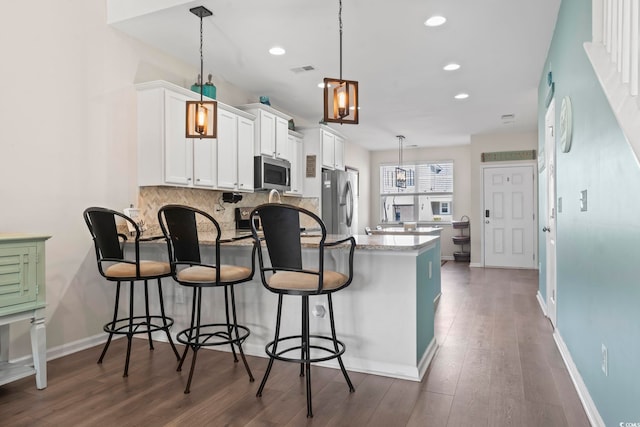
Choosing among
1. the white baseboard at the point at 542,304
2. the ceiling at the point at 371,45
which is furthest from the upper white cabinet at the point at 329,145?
the white baseboard at the point at 542,304

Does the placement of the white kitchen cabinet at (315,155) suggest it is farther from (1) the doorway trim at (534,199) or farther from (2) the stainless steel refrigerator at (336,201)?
(1) the doorway trim at (534,199)

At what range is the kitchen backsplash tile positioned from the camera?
3803 millimetres

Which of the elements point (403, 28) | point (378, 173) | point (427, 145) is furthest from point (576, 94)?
point (378, 173)

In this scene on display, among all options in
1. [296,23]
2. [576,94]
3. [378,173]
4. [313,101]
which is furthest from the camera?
[378,173]

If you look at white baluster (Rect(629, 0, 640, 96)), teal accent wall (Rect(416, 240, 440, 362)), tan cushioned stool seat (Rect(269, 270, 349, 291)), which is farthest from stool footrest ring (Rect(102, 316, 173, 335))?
white baluster (Rect(629, 0, 640, 96))

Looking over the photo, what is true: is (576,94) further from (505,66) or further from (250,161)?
(250,161)

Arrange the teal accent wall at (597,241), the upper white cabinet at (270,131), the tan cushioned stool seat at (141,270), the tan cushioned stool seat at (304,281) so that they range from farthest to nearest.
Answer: the upper white cabinet at (270,131) → the tan cushioned stool seat at (141,270) → the tan cushioned stool seat at (304,281) → the teal accent wall at (597,241)

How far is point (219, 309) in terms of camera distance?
126 inches

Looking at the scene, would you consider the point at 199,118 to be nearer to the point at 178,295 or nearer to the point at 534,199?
the point at 178,295

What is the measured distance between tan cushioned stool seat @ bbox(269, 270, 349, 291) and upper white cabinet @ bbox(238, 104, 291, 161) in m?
2.88

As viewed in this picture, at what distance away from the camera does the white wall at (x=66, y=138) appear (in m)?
2.80

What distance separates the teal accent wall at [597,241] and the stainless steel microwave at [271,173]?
3.08 meters

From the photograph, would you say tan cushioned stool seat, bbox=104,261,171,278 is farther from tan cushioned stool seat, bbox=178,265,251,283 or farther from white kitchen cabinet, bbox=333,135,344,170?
white kitchen cabinet, bbox=333,135,344,170

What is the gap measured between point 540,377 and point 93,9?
4252mm
